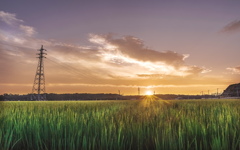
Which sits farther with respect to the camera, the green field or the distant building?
the distant building

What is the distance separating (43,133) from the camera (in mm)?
2910

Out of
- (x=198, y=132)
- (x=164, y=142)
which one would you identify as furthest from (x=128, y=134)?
(x=198, y=132)

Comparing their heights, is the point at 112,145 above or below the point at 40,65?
below

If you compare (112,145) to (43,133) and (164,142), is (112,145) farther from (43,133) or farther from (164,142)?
(43,133)

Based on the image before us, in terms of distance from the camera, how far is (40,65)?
47.1 m

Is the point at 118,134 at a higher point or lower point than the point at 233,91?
lower

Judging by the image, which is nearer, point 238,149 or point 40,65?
point 238,149

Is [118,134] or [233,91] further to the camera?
[233,91]

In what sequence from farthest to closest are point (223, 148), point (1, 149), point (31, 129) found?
point (31, 129)
point (1, 149)
point (223, 148)

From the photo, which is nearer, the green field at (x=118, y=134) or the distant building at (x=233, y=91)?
the green field at (x=118, y=134)

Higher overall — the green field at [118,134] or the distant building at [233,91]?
the distant building at [233,91]

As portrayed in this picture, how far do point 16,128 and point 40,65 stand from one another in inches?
1844

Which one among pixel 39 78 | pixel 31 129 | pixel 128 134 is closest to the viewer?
pixel 128 134

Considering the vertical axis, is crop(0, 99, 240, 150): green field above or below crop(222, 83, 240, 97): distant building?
below
